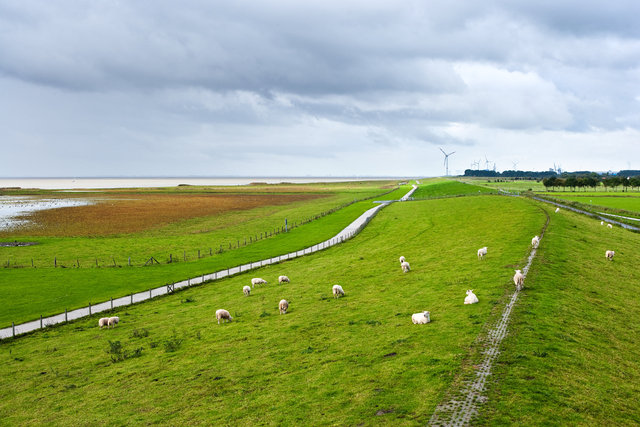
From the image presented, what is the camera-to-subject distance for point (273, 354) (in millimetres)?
26250

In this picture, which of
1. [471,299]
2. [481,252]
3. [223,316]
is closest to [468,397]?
[471,299]

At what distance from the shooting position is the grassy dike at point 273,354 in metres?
19.1

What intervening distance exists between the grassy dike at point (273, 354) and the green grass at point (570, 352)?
88.9 inches

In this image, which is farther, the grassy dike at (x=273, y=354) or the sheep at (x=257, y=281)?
the sheep at (x=257, y=281)

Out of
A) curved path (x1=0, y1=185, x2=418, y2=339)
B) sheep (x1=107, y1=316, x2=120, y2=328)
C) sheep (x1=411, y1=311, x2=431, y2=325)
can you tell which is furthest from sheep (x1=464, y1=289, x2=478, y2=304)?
curved path (x1=0, y1=185, x2=418, y2=339)

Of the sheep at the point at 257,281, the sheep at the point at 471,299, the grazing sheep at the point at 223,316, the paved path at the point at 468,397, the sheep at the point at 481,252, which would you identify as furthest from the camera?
the sheep at the point at 257,281

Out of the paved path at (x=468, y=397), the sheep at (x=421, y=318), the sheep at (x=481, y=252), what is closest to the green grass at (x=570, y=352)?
the paved path at (x=468, y=397)

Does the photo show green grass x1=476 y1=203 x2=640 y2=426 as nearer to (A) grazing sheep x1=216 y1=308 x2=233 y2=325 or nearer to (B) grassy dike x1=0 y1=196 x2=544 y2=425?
(B) grassy dike x1=0 y1=196 x2=544 y2=425

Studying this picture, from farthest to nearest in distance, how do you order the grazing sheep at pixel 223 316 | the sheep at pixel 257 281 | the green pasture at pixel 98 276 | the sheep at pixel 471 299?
the sheep at pixel 257 281, the green pasture at pixel 98 276, the grazing sheep at pixel 223 316, the sheep at pixel 471 299

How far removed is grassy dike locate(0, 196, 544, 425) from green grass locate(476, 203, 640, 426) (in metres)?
2.26

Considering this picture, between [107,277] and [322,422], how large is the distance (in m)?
47.1

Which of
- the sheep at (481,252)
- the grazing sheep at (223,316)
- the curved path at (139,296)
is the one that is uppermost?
the sheep at (481,252)

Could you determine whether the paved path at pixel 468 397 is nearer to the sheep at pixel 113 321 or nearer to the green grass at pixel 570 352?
the green grass at pixel 570 352

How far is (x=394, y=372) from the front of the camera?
20516 mm
